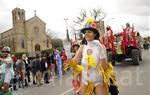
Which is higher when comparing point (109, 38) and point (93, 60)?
point (109, 38)

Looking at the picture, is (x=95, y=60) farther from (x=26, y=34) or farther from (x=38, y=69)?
(x=26, y=34)

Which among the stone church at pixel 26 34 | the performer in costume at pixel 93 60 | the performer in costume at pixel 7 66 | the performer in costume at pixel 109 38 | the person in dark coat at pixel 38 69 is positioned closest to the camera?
the performer in costume at pixel 93 60

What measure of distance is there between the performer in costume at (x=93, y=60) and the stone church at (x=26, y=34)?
265 feet

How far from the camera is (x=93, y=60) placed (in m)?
5.82

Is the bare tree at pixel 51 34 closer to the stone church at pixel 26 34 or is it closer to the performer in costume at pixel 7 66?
the stone church at pixel 26 34

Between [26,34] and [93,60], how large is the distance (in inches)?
3348

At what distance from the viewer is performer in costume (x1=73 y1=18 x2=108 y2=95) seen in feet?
18.8

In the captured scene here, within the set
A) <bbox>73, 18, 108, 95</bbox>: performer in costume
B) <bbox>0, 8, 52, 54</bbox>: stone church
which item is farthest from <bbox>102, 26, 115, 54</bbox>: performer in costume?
<bbox>0, 8, 52, 54</bbox>: stone church

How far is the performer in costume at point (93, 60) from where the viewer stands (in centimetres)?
573

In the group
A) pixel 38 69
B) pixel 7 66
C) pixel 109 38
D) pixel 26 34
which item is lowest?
pixel 38 69

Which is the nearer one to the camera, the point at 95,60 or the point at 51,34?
the point at 95,60

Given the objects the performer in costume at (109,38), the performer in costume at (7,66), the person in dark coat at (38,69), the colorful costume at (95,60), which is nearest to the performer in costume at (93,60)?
the colorful costume at (95,60)

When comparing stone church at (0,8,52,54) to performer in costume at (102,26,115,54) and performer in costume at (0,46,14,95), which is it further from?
performer in costume at (0,46,14,95)

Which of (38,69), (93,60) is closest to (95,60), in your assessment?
(93,60)
